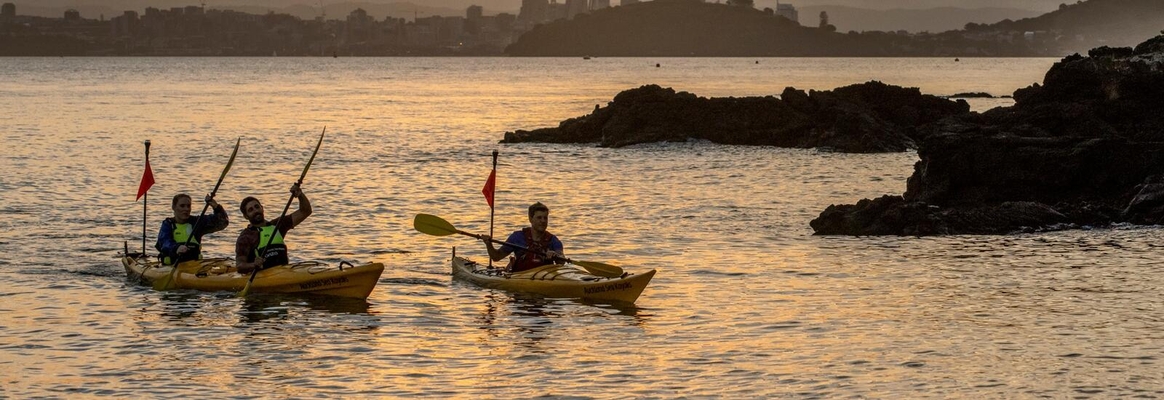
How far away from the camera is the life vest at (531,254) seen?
772 inches

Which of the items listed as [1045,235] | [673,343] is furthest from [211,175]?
[673,343]

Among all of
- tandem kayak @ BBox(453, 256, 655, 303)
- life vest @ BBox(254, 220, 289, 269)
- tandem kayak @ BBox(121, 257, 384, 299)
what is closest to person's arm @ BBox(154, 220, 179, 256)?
tandem kayak @ BBox(121, 257, 384, 299)

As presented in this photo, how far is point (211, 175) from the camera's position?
145 ft

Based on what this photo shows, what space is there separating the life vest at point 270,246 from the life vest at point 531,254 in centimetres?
306

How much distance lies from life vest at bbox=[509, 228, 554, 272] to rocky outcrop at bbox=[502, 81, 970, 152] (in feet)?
107

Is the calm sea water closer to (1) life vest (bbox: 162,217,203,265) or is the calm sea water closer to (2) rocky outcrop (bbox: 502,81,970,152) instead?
(1) life vest (bbox: 162,217,203,265)

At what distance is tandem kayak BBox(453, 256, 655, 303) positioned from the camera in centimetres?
1825

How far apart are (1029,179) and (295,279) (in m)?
15.2

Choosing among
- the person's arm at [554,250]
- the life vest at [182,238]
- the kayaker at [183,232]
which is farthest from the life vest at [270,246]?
the person's arm at [554,250]

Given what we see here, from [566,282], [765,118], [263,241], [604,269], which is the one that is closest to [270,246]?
[263,241]

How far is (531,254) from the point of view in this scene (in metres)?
19.7

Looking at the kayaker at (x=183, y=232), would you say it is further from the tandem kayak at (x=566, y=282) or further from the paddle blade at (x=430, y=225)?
the tandem kayak at (x=566, y=282)

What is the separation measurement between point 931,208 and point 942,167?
1.57 m

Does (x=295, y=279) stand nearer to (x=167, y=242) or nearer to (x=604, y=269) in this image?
(x=167, y=242)
